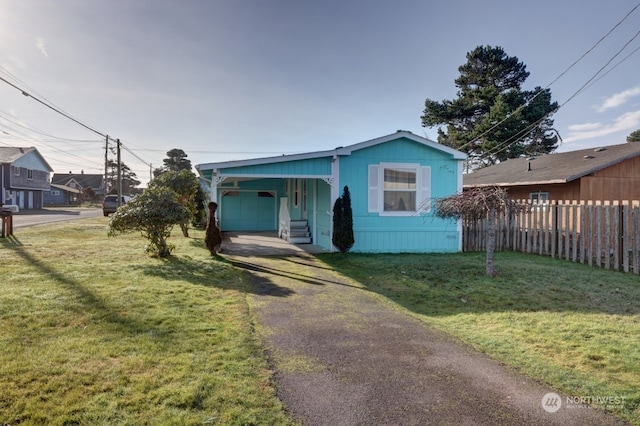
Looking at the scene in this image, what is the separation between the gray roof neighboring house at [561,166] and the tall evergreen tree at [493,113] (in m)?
8.82

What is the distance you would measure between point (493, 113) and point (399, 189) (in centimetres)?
1988

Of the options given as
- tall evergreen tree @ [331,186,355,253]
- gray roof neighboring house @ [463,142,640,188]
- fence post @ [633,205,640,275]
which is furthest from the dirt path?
gray roof neighboring house @ [463,142,640,188]

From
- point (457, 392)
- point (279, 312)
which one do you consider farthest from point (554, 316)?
point (279, 312)

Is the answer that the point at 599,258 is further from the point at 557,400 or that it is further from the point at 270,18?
the point at 270,18

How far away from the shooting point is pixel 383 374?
3234 mm

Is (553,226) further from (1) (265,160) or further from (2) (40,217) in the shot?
(2) (40,217)

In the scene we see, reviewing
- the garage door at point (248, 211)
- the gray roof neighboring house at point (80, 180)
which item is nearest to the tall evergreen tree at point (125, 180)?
the gray roof neighboring house at point (80, 180)

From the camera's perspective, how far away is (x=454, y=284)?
6891 millimetres

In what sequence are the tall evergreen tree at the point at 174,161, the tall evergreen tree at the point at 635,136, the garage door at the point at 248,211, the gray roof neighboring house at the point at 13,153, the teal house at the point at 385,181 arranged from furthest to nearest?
the tall evergreen tree at the point at 174,161
the tall evergreen tree at the point at 635,136
the gray roof neighboring house at the point at 13,153
the garage door at the point at 248,211
the teal house at the point at 385,181

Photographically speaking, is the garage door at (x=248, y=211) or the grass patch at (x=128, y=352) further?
the garage door at (x=248, y=211)

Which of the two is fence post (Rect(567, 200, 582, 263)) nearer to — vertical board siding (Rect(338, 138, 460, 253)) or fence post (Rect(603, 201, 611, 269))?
fence post (Rect(603, 201, 611, 269))

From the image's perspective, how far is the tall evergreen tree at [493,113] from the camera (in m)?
27.0

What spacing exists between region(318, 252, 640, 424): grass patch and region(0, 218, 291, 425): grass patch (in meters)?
2.50
